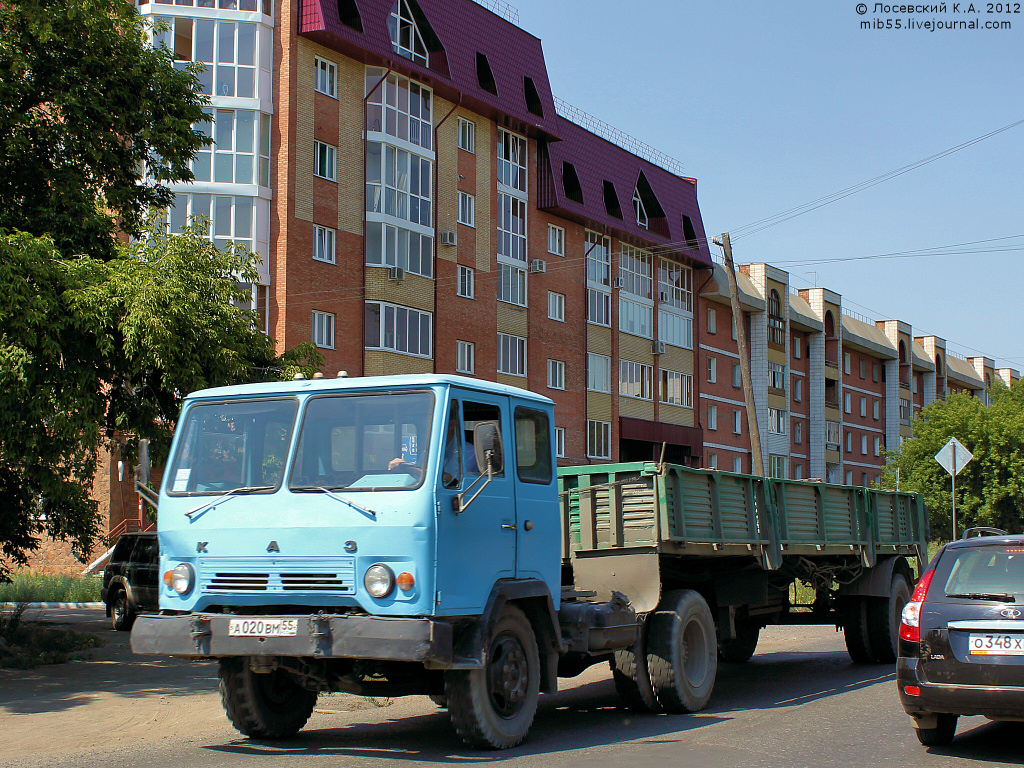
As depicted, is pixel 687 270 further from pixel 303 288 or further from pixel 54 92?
pixel 54 92

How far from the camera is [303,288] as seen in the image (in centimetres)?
3338

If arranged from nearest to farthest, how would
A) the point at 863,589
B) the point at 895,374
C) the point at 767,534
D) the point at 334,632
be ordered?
the point at 334,632, the point at 767,534, the point at 863,589, the point at 895,374

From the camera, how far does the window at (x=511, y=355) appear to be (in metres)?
42.3

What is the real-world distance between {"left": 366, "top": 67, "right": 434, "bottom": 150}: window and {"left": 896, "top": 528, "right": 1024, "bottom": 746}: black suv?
3067cm

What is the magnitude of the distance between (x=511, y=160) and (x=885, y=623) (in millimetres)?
32105

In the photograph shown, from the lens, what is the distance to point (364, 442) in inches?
302

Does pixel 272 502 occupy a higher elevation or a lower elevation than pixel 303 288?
lower

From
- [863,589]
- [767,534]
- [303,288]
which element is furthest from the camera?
[303,288]

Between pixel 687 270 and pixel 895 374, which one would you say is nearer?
pixel 687 270

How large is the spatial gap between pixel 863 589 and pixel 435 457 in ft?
27.8

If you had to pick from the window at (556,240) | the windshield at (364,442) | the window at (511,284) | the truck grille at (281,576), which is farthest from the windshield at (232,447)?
the window at (556,240)

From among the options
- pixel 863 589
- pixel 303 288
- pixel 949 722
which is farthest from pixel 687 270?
pixel 949 722

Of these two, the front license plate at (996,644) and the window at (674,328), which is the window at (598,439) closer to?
the window at (674,328)

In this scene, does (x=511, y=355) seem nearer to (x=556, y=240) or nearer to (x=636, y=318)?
(x=556, y=240)
